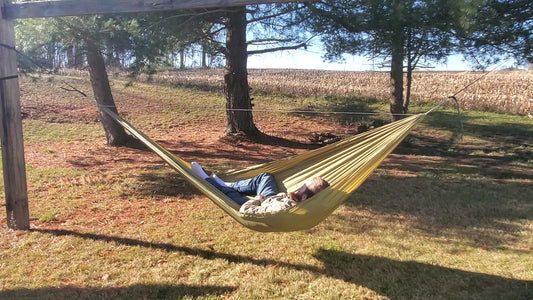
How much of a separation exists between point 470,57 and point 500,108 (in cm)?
666

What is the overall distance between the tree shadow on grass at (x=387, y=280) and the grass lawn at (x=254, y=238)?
0.03ft

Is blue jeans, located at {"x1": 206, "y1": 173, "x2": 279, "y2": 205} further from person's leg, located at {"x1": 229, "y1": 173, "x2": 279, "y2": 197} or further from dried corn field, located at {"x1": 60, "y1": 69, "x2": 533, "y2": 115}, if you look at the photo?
dried corn field, located at {"x1": 60, "y1": 69, "x2": 533, "y2": 115}

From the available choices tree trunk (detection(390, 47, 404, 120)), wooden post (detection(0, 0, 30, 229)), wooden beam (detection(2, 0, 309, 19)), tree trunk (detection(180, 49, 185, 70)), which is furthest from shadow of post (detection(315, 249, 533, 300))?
tree trunk (detection(390, 47, 404, 120))

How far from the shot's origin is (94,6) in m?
2.91

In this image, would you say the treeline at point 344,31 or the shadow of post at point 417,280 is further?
the treeline at point 344,31

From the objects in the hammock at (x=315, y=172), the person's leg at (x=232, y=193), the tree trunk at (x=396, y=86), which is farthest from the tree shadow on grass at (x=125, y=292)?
the tree trunk at (x=396, y=86)

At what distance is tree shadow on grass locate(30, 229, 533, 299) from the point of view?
2.24 metres

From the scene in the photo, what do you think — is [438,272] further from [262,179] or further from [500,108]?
[500,108]

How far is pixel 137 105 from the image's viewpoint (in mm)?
10516

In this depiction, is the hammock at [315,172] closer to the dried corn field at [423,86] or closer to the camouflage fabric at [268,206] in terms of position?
the camouflage fabric at [268,206]

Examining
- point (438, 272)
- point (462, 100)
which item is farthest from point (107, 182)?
point (462, 100)

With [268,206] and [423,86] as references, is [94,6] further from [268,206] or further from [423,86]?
[423,86]

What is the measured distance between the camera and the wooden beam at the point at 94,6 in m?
2.80

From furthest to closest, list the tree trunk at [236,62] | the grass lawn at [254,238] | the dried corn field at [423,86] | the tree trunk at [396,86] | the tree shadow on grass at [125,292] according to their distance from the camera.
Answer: the dried corn field at [423,86] → the tree trunk at [396,86] → the tree trunk at [236,62] → the grass lawn at [254,238] → the tree shadow on grass at [125,292]
